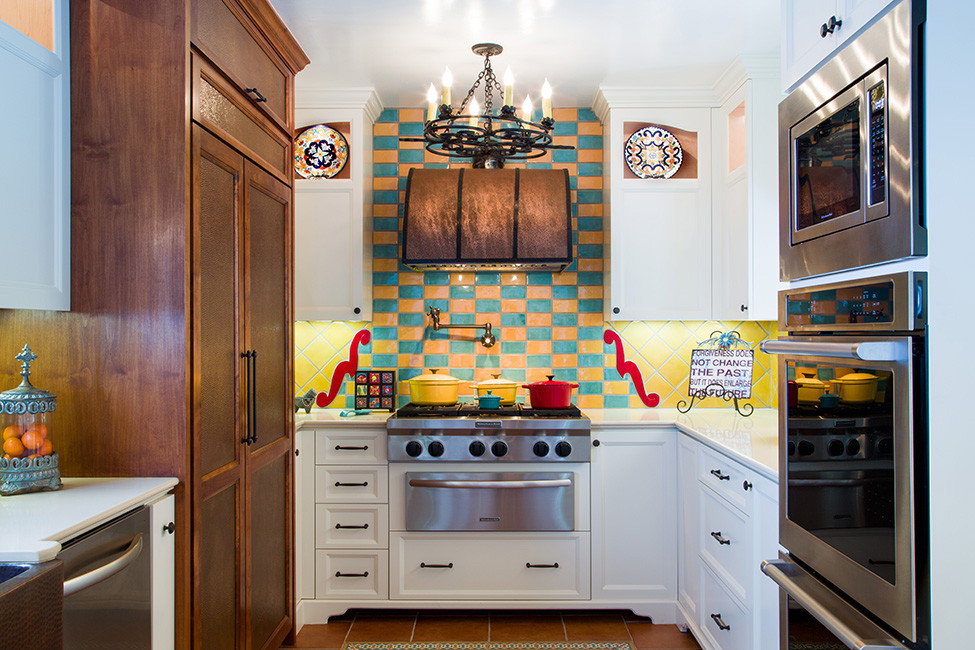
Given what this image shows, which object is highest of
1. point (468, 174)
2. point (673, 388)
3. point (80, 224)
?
point (468, 174)

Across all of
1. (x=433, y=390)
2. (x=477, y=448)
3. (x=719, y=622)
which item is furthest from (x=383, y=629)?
(x=719, y=622)

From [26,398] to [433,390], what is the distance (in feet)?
6.48

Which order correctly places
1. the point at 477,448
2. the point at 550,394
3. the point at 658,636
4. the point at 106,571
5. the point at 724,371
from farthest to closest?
the point at 550,394 → the point at 724,371 → the point at 477,448 → the point at 658,636 → the point at 106,571

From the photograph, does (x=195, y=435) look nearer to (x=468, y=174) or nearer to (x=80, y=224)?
(x=80, y=224)

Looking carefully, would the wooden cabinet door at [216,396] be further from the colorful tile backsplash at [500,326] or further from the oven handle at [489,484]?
the colorful tile backsplash at [500,326]

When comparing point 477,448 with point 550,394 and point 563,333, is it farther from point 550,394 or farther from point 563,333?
point 563,333

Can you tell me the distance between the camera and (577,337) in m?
3.81

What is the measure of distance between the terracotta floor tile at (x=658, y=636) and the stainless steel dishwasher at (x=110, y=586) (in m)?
2.11

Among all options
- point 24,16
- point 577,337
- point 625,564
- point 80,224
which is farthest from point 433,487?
point 24,16

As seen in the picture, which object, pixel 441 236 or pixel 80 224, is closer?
pixel 80 224

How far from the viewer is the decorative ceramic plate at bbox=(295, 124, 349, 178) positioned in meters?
3.58

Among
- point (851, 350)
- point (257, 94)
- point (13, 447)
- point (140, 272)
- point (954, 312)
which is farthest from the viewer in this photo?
point (257, 94)

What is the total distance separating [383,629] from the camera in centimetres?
309

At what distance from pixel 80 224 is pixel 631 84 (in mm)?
2712
